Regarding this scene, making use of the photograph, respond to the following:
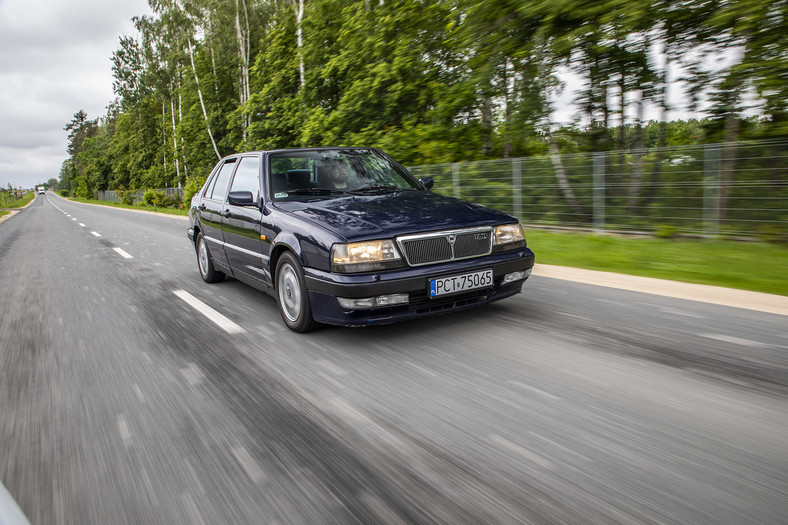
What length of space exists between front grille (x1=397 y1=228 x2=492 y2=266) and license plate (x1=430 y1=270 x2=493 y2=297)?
158 millimetres

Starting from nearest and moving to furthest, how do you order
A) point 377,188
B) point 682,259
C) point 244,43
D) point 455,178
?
point 377,188 < point 682,259 < point 455,178 < point 244,43

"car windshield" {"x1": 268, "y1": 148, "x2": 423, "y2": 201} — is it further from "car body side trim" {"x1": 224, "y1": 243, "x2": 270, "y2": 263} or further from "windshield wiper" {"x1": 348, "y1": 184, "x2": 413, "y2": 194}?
"car body side trim" {"x1": 224, "y1": 243, "x2": 270, "y2": 263}

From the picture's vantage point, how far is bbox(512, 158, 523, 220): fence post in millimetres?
11719

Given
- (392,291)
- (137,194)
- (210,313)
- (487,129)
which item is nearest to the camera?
(392,291)

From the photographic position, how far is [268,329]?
185 inches

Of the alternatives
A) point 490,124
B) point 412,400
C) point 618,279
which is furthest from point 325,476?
point 490,124

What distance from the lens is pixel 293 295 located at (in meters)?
4.53

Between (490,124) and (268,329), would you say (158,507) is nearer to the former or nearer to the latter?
(268,329)

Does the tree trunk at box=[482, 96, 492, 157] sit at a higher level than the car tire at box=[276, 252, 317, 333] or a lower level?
higher

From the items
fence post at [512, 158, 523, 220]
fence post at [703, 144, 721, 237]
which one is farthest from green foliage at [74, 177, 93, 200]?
fence post at [703, 144, 721, 237]

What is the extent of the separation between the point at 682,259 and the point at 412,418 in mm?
5969

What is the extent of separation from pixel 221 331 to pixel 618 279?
4337 millimetres

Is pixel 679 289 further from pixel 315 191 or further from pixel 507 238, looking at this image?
pixel 315 191

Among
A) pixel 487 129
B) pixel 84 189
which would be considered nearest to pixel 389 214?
pixel 487 129
